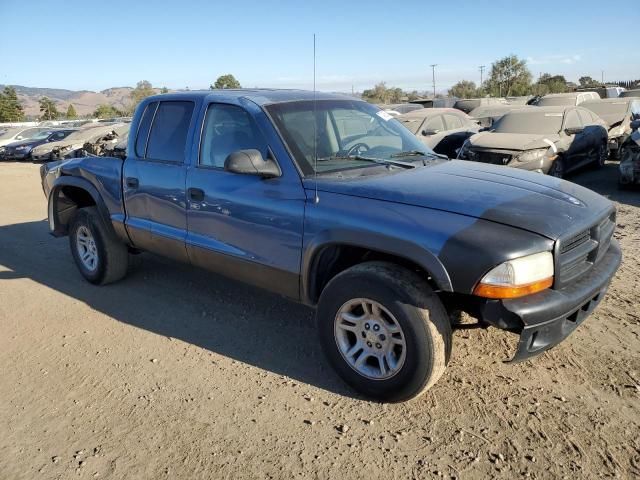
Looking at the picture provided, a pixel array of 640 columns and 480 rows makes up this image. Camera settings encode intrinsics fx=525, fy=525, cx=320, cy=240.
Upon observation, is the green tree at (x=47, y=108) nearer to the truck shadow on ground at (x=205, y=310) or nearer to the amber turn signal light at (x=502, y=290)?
the truck shadow on ground at (x=205, y=310)

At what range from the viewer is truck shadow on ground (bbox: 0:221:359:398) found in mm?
3801

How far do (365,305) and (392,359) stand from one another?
36 cm

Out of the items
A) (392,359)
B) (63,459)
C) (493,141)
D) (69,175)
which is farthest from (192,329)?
(493,141)

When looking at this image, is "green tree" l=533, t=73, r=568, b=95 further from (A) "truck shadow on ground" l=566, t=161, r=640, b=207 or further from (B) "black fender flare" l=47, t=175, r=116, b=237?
(B) "black fender flare" l=47, t=175, r=116, b=237

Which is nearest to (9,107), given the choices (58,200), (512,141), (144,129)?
(58,200)

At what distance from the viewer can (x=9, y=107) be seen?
175 ft

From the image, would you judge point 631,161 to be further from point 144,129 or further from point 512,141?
point 144,129

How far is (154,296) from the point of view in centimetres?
507

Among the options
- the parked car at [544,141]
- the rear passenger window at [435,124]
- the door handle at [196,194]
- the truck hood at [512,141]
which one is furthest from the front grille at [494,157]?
the door handle at [196,194]

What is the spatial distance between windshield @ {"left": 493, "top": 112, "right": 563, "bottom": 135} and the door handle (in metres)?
7.87

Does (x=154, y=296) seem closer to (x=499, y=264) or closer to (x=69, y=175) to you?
(x=69, y=175)

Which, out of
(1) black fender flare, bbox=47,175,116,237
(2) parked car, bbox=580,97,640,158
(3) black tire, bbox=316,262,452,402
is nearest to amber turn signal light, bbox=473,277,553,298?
(3) black tire, bbox=316,262,452,402

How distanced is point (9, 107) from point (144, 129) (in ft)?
192

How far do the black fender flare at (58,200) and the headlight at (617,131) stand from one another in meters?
11.4
